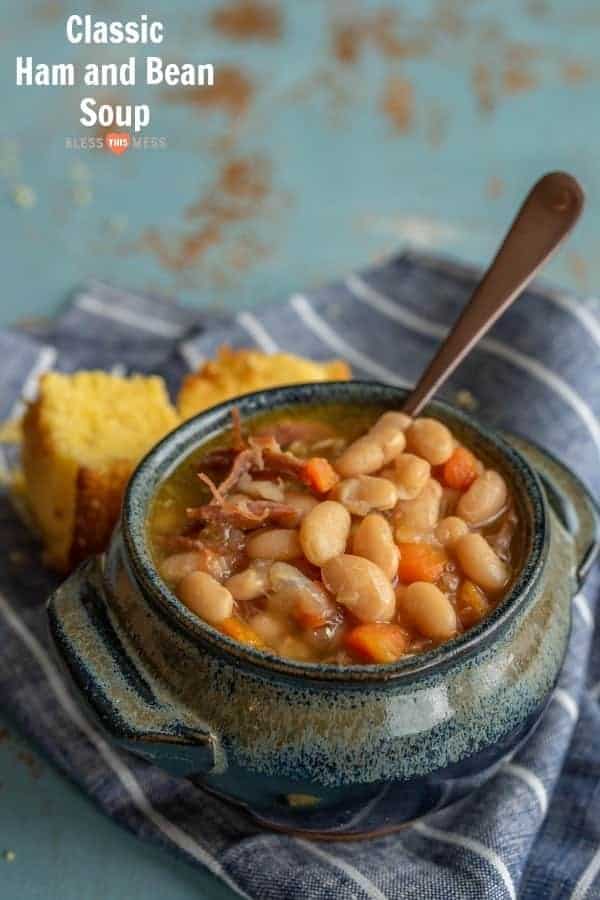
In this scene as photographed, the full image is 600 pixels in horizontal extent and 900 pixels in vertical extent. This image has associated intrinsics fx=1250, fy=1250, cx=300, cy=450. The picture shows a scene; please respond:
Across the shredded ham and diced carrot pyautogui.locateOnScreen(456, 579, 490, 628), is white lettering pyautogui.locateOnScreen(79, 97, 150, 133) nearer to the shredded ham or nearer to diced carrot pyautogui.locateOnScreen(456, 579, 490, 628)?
→ the shredded ham

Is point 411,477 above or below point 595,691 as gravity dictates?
above

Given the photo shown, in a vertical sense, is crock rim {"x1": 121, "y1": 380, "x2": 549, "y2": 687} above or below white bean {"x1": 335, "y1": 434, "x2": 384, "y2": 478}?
below

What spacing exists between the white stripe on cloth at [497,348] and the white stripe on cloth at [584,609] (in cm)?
38

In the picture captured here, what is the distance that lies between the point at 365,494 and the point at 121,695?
0.50 metres

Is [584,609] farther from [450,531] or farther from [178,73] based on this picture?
[178,73]

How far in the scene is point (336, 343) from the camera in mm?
3141

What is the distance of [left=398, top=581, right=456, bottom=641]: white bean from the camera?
1810 millimetres

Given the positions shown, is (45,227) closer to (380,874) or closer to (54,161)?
(54,161)

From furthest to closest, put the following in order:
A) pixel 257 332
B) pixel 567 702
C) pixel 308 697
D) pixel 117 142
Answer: pixel 117 142 → pixel 257 332 → pixel 567 702 → pixel 308 697

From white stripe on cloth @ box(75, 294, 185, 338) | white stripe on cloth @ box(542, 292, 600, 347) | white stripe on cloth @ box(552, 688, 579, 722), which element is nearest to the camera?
white stripe on cloth @ box(552, 688, 579, 722)

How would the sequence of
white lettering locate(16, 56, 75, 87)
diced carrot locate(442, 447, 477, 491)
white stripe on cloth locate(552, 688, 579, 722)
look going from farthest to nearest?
white lettering locate(16, 56, 75, 87), white stripe on cloth locate(552, 688, 579, 722), diced carrot locate(442, 447, 477, 491)

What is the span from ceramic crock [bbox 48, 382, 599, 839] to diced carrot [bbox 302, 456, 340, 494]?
0.27 metres

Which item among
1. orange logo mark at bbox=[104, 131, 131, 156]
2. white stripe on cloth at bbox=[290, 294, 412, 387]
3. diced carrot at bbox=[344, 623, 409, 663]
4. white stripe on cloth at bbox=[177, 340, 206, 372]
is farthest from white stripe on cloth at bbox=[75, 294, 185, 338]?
diced carrot at bbox=[344, 623, 409, 663]

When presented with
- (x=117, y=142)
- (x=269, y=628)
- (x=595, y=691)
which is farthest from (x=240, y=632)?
(x=117, y=142)
